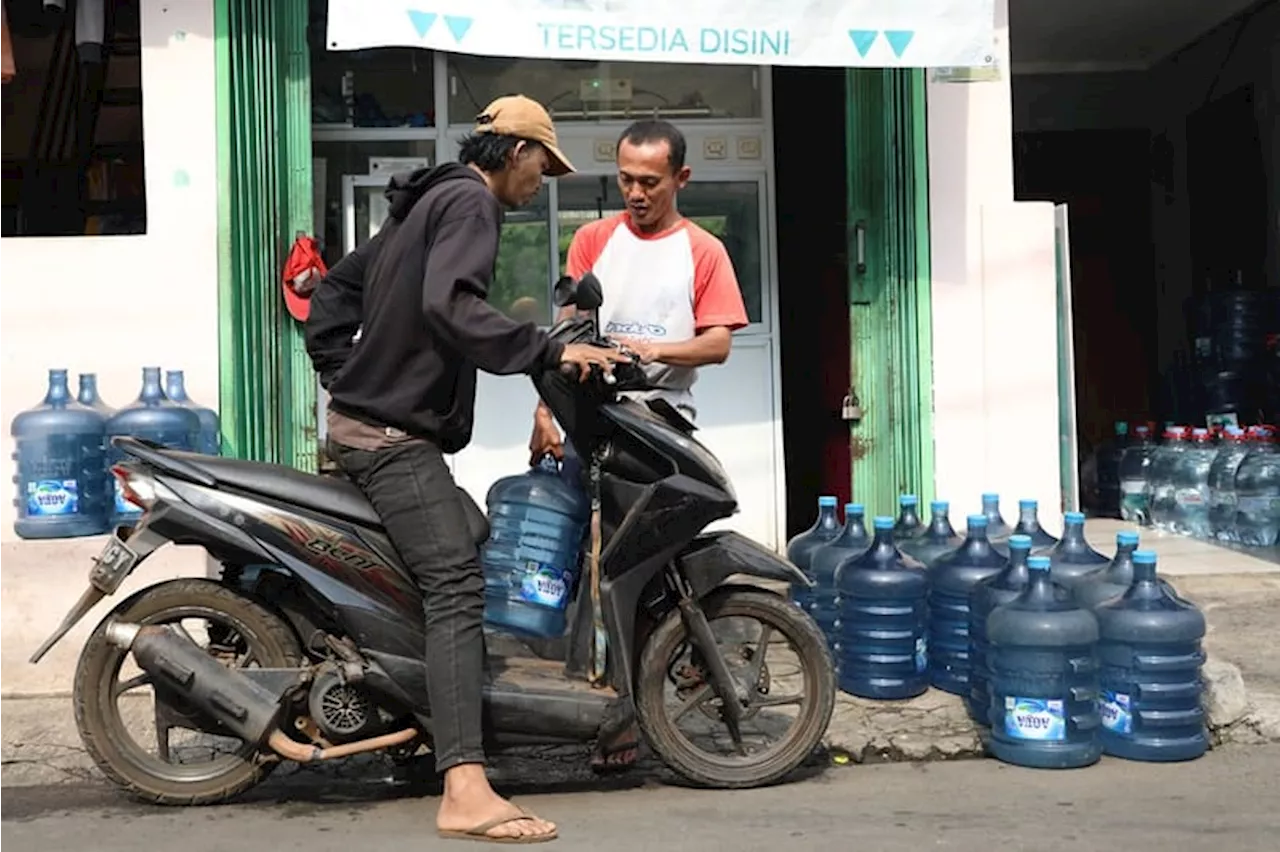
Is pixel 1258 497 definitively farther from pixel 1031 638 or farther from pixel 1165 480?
pixel 1031 638

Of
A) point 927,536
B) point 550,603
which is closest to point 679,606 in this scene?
point 550,603

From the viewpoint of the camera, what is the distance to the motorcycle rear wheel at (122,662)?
383cm

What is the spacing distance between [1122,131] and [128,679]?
9.77 meters

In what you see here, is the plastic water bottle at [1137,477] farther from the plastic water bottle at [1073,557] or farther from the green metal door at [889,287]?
the plastic water bottle at [1073,557]

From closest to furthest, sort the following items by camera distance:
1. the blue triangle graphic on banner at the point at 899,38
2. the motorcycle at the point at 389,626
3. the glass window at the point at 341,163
Result: the motorcycle at the point at 389,626, the blue triangle graphic on banner at the point at 899,38, the glass window at the point at 341,163

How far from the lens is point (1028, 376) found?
22.1ft

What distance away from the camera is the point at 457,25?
5.83m

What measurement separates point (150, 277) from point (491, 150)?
285cm

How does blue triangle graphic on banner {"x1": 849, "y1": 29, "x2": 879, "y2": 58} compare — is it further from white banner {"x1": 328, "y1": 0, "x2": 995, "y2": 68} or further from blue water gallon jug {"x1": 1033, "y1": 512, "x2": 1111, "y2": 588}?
blue water gallon jug {"x1": 1033, "y1": 512, "x2": 1111, "y2": 588}

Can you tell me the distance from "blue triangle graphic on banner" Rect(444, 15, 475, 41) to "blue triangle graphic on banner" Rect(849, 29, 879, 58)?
1669 mm

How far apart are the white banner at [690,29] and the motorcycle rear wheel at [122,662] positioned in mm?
2801

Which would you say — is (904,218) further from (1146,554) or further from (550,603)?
(550,603)

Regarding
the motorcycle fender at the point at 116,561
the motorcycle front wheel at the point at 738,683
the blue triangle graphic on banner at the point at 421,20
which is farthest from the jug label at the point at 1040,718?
the blue triangle graphic on banner at the point at 421,20

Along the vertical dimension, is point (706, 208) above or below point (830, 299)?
above
